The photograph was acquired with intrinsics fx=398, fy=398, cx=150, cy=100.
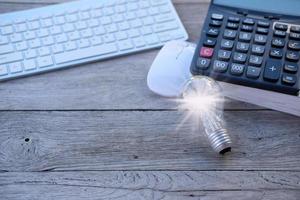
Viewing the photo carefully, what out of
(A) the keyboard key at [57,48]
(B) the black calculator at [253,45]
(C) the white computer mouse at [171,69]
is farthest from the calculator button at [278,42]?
(A) the keyboard key at [57,48]

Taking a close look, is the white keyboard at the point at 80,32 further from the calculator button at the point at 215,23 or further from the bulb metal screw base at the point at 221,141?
the bulb metal screw base at the point at 221,141

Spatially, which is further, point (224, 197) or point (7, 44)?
point (7, 44)

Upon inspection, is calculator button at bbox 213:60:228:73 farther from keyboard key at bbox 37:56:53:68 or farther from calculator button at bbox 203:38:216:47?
keyboard key at bbox 37:56:53:68

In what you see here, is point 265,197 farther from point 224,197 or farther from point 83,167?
point 83,167

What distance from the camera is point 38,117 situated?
1.60 ft

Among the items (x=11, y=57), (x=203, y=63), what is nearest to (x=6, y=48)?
(x=11, y=57)

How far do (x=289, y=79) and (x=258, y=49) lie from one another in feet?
0.17

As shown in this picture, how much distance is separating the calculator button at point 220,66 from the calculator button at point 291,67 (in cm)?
A: 7

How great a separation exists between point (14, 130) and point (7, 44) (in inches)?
5.1

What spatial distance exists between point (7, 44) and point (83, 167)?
0.21 m

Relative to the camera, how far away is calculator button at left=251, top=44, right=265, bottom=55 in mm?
468

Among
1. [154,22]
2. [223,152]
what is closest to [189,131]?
[223,152]

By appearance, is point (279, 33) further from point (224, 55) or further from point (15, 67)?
point (15, 67)

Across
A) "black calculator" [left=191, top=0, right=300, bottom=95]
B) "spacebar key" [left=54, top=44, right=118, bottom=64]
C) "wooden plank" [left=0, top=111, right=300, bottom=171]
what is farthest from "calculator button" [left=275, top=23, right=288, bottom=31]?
"spacebar key" [left=54, top=44, right=118, bottom=64]
